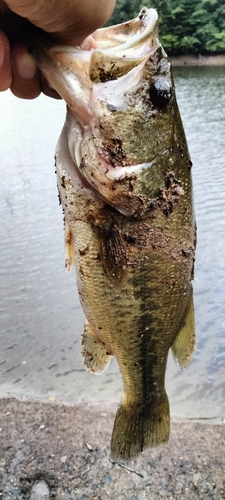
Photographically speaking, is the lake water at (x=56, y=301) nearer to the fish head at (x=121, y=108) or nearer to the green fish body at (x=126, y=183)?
the green fish body at (x=126, y=183)

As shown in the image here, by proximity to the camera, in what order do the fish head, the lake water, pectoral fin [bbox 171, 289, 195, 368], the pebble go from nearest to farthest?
1. the fish head
2. pectoral fin [bbox 171, 289, 195, 368]
3. the pebble
4. the lake water

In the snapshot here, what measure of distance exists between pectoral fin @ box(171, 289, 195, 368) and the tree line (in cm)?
4031

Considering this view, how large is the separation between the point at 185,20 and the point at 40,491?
44272 millimetres

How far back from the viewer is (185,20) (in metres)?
41.6

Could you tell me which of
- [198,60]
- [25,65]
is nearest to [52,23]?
[25,65]

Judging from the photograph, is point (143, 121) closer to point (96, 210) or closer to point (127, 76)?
point (127, 76)

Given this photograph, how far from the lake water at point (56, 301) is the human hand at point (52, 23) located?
1.20m

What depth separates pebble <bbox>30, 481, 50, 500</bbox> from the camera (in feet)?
11.6

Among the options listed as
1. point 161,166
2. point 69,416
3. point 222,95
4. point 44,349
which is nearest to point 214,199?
A: point 44,349

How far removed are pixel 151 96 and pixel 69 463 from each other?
311cm

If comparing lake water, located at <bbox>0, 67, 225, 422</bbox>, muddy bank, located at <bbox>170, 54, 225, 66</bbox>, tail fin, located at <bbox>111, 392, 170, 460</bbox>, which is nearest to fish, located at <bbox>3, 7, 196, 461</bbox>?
lake water, located at <bbox>0, 67, 225, 422</bbox>

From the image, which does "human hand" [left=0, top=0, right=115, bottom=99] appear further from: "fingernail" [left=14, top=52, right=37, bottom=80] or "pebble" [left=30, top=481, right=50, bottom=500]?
"pebble" [left=30, top=481, right=50, bottom=500]

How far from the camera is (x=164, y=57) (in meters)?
1.78

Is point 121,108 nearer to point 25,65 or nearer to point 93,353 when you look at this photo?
point 25,65
